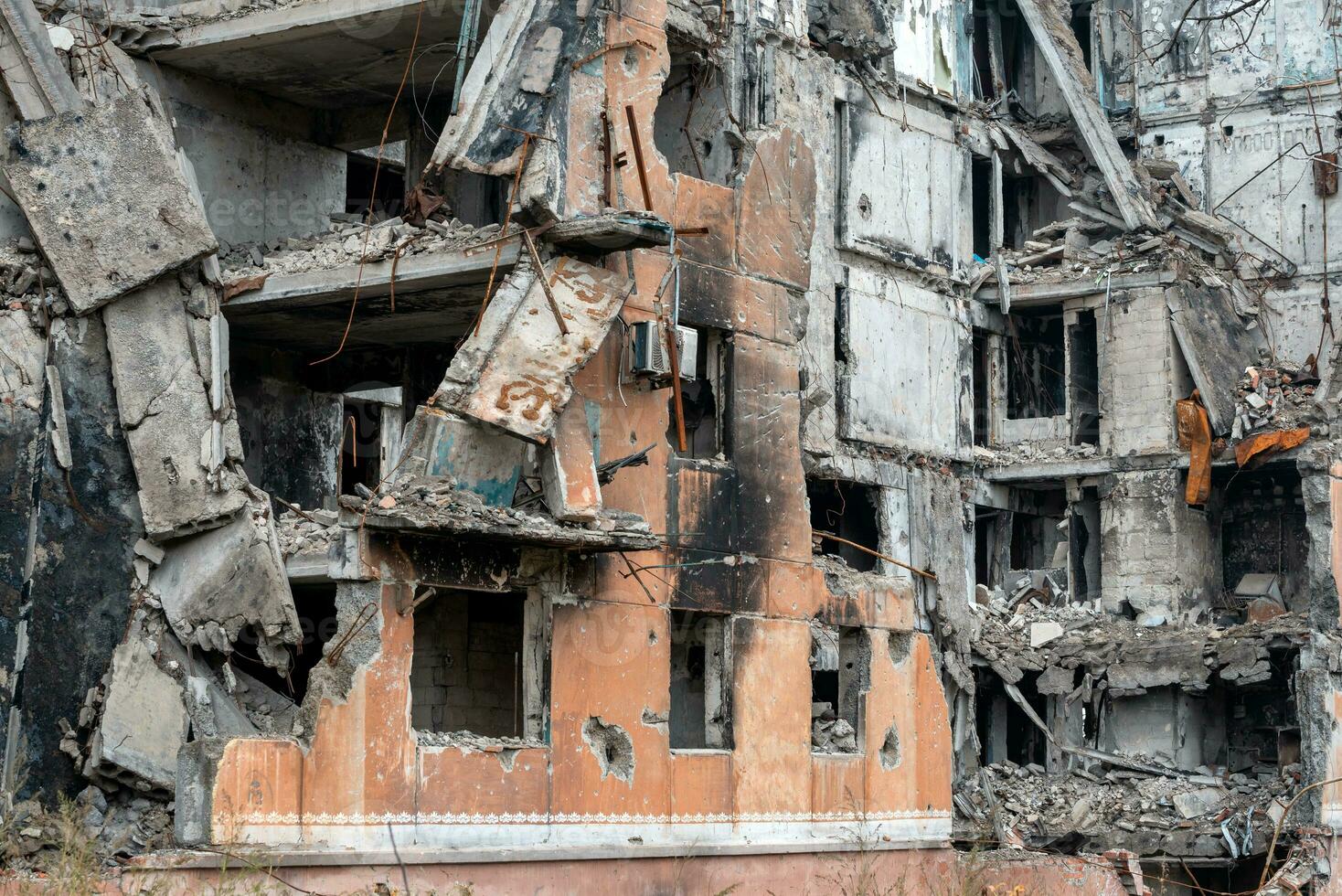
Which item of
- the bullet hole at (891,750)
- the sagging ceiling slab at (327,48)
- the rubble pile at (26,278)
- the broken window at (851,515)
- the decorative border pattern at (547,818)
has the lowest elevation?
the decorative border pattern at (547,818)

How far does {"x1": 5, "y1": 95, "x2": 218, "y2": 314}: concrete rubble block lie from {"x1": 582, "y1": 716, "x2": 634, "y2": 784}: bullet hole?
5.40 meters

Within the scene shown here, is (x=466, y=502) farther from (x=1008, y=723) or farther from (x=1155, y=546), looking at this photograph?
(x=1155, y=546)

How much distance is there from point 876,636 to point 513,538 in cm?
534

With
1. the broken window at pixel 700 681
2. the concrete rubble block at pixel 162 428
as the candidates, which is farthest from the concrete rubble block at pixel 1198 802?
the concrete rubble block at pixel 162 428

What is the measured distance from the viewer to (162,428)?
57.1 feet

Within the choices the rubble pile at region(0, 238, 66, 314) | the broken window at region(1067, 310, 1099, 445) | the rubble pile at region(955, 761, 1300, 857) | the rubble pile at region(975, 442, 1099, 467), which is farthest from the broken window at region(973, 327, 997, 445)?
the rubble pile at region(0, 238, 66, 314)

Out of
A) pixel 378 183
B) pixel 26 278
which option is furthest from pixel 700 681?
pixel 26 278

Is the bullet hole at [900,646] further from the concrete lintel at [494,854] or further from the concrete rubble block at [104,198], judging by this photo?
the concrete rubble block at [104,198]

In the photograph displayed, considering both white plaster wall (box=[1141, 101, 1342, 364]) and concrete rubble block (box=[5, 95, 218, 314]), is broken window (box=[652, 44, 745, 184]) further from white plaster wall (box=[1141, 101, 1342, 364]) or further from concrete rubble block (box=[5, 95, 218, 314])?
white plaster wall (box=[1141, 101, 1342, 364])

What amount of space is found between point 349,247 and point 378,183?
4.50 metres

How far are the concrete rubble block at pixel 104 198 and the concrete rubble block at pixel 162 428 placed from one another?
32 cm

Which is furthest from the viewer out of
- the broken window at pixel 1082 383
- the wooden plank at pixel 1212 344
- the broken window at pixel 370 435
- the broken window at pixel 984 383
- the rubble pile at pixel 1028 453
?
the broken window at pixel 984 383

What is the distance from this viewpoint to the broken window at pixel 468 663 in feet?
62.1

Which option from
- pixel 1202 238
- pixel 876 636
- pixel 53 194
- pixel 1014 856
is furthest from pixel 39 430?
pixel 1202 238
